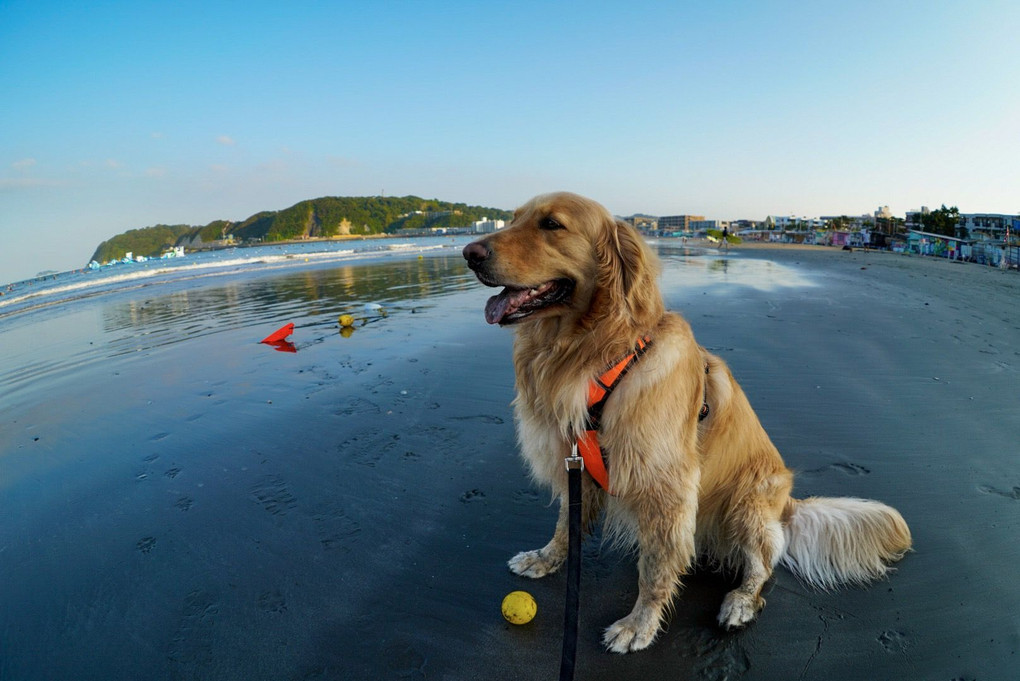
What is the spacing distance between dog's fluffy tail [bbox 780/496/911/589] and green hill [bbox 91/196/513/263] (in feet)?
407

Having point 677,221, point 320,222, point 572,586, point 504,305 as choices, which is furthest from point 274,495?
point 677,221

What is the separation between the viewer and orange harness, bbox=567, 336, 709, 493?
2387 millimetres

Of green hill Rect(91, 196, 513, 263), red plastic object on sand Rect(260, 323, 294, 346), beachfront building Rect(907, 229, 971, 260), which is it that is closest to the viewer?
red plastic object on sand Rect(260, 323, 294, 346)

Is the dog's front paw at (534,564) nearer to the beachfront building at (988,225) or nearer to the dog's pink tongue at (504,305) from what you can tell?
the dog's pink tongue at (504,305)

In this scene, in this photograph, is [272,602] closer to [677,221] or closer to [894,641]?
[894,641]

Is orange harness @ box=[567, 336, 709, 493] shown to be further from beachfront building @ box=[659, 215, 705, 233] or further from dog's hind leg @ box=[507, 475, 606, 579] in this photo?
beachfront building @ box=[659, 215, 705, 233]

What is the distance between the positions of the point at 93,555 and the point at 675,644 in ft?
13.0

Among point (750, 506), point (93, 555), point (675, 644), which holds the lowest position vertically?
point (675, 644)

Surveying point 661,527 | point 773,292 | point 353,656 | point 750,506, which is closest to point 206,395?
point 353,656

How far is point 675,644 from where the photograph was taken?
2.39 meters

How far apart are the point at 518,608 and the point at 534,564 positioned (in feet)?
1.39

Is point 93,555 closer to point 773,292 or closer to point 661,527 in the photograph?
point 661,527

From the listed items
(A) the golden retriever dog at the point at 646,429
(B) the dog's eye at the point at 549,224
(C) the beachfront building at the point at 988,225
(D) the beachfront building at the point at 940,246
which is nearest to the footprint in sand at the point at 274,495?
(A) the golden retriever dog at the point at 646,429

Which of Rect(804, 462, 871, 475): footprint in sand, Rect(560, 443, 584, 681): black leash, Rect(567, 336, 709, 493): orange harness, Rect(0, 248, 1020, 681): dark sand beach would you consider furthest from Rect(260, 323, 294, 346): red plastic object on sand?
Rect(804, 462, 871, 475): footprint in sand
